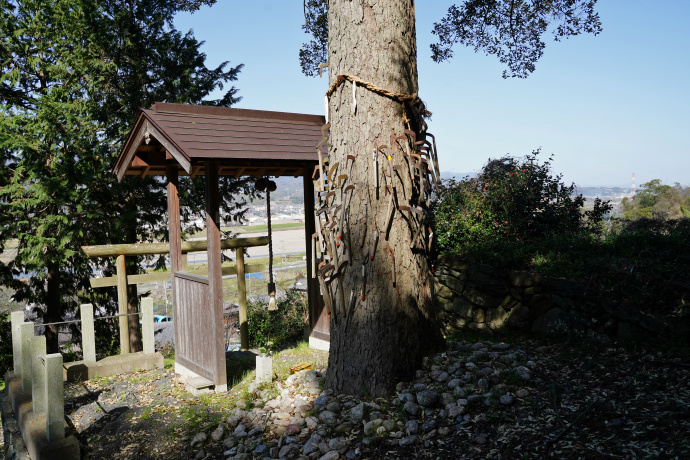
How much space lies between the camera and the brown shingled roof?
16.5 ft

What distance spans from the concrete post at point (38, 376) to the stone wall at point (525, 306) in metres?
4.33

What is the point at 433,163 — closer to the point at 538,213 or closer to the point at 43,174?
the point at 538,213

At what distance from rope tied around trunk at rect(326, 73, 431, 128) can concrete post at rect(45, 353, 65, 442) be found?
302 centimetres

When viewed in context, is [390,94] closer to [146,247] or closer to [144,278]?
[146,247]

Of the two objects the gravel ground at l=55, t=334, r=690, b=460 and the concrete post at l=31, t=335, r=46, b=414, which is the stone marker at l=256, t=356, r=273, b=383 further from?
the concrete post at l=31, t=335, r=46, b=414

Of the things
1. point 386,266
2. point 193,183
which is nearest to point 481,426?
point 386,266

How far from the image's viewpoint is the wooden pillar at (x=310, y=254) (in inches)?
262

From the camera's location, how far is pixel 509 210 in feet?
24.3

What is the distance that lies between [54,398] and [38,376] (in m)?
0.47

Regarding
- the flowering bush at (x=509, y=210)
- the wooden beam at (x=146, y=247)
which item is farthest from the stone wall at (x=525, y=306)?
the wooden beam at (x=146, y=247)

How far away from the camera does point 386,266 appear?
145 inches

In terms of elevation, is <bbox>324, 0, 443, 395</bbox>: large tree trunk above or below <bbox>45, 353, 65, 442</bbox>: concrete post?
above

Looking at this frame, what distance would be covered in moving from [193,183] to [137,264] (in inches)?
85.1

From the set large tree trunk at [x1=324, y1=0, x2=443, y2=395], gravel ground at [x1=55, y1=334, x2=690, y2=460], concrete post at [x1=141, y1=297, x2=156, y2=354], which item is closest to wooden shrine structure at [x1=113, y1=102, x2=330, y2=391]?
concrete post at [x1=141, y1=297, x2=156, y2=354]
